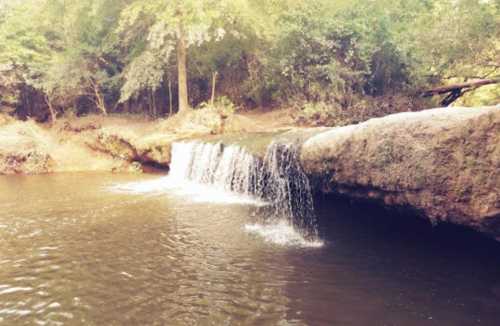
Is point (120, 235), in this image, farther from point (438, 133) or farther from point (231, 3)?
point (231, 3)

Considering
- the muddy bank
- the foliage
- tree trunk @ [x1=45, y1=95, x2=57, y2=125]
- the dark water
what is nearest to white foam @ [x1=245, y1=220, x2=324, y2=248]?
the dark water

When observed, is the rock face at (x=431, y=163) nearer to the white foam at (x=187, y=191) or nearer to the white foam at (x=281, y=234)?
the white foam at (x=281, y=234)

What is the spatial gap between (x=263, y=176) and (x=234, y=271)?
430 cm

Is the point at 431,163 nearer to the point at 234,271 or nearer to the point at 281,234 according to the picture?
the point at 281,234

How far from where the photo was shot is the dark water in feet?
13.9

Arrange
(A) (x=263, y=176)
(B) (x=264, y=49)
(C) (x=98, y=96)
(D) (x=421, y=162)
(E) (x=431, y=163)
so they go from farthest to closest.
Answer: (C) (x=98, y=96), (B) (x=264, y=49), (A) (x=263, y=176), (D) (x=421, y=162), (E) (x=431, y=163)

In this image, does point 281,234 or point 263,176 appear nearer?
point 281,234

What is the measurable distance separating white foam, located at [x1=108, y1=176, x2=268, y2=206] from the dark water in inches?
45.6

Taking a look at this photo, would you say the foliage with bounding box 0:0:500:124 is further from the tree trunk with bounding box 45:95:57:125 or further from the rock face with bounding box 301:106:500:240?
the rock face with bounding box 301:106:500:240

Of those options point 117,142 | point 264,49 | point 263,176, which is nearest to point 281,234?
point 263,176

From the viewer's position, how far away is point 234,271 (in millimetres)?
5328

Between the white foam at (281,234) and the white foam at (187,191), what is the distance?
1690mm

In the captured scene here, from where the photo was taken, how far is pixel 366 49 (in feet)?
46.8

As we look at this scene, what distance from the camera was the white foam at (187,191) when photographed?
958cm
